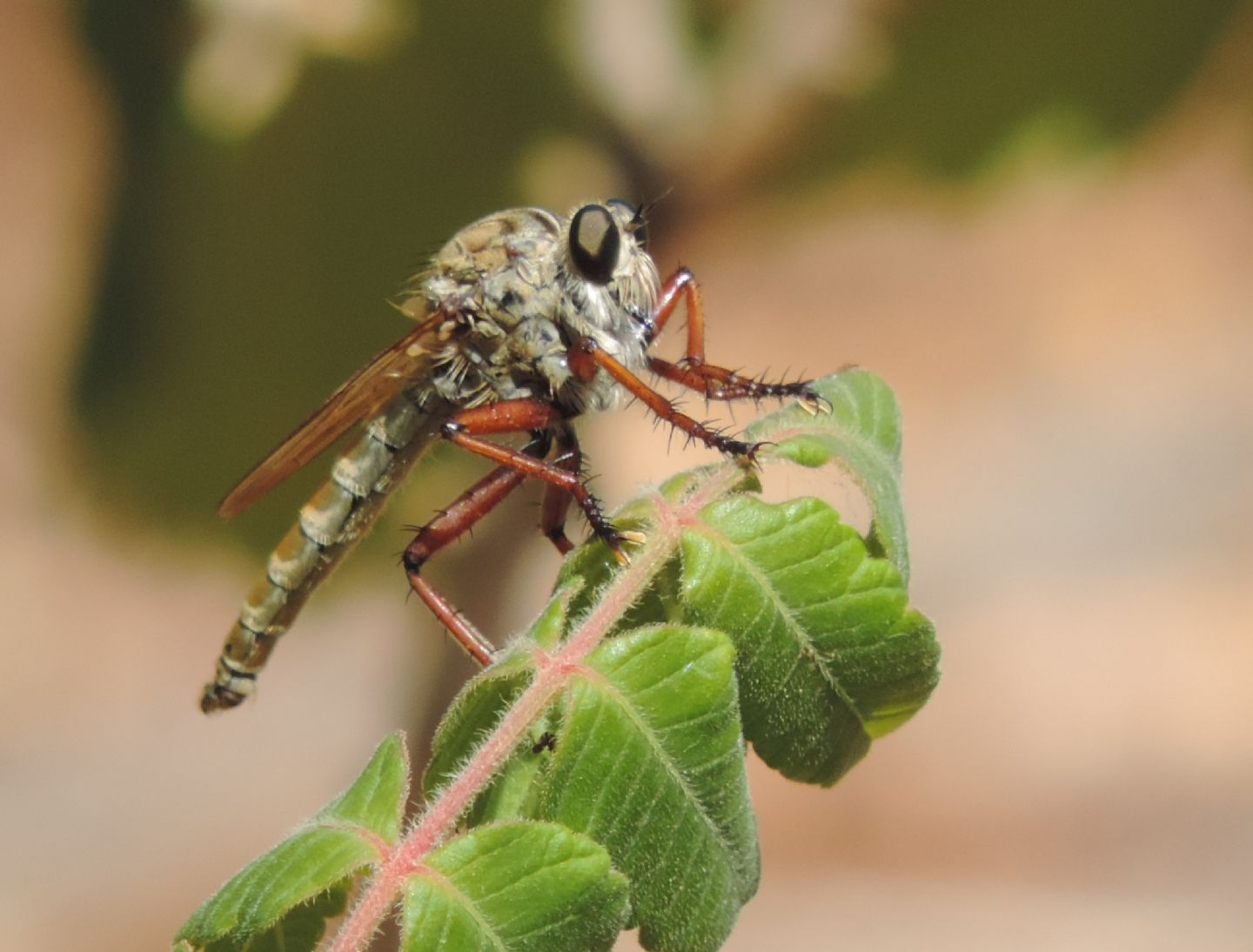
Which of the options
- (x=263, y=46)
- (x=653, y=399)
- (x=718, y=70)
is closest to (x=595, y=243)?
(x=653, y=399)

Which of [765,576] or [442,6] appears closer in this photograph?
[765,576]

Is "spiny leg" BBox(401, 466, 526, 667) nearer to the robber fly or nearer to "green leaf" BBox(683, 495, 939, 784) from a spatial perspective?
the robber fly

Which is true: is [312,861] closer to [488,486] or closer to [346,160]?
[488,486]

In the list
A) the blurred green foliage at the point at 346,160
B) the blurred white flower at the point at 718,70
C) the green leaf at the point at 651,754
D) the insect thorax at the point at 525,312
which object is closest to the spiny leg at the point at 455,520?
the insect thorax at the point at 525,312

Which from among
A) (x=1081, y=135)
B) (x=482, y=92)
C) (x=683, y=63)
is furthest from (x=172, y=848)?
(x=1081, y=135)

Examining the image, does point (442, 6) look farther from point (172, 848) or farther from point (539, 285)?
point (172, 848)

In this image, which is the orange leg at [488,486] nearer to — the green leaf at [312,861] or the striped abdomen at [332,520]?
the striped abdomen at [332,520]

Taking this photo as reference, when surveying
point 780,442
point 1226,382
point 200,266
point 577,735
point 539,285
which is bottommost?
point 577,735
